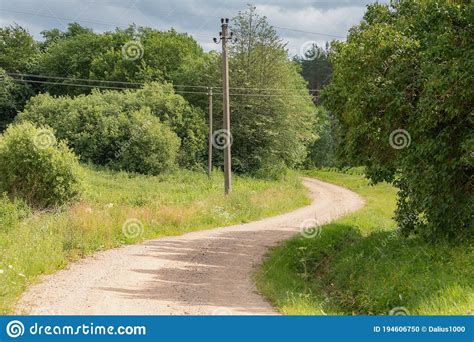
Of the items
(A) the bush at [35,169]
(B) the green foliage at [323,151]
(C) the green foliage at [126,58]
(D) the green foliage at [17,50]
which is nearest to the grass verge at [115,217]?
(A) the bush at [35,169]

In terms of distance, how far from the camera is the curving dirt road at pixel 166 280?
363 inches

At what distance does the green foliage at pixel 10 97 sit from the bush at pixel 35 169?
42.1 meters

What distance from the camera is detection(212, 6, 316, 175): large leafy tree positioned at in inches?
1683

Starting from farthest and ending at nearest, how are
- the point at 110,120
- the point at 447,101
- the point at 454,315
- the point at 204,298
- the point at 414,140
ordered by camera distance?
the point at 110,120 < the point at 414,140 < the point at 447,101 < the point at 204,298 < the point at 454,315

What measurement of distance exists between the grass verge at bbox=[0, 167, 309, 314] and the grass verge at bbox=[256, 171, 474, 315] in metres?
5.09

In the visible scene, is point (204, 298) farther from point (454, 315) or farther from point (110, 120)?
point (110, 120)

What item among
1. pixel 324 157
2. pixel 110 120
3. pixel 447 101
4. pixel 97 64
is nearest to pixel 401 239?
pixel 447 101

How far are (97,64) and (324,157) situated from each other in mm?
31431

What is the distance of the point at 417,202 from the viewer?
1416 cm

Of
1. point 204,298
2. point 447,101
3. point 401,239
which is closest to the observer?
point 204,298

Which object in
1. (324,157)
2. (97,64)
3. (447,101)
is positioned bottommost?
(324,157)

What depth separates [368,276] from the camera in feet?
42.7

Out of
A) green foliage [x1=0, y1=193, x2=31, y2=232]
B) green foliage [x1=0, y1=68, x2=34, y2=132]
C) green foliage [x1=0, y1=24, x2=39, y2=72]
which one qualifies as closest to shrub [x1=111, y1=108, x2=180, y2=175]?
green foliage [x1=0, y1=193, x2=31, y2=232]

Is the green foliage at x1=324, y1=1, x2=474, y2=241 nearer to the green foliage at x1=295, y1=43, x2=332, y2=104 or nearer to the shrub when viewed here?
the shrub
